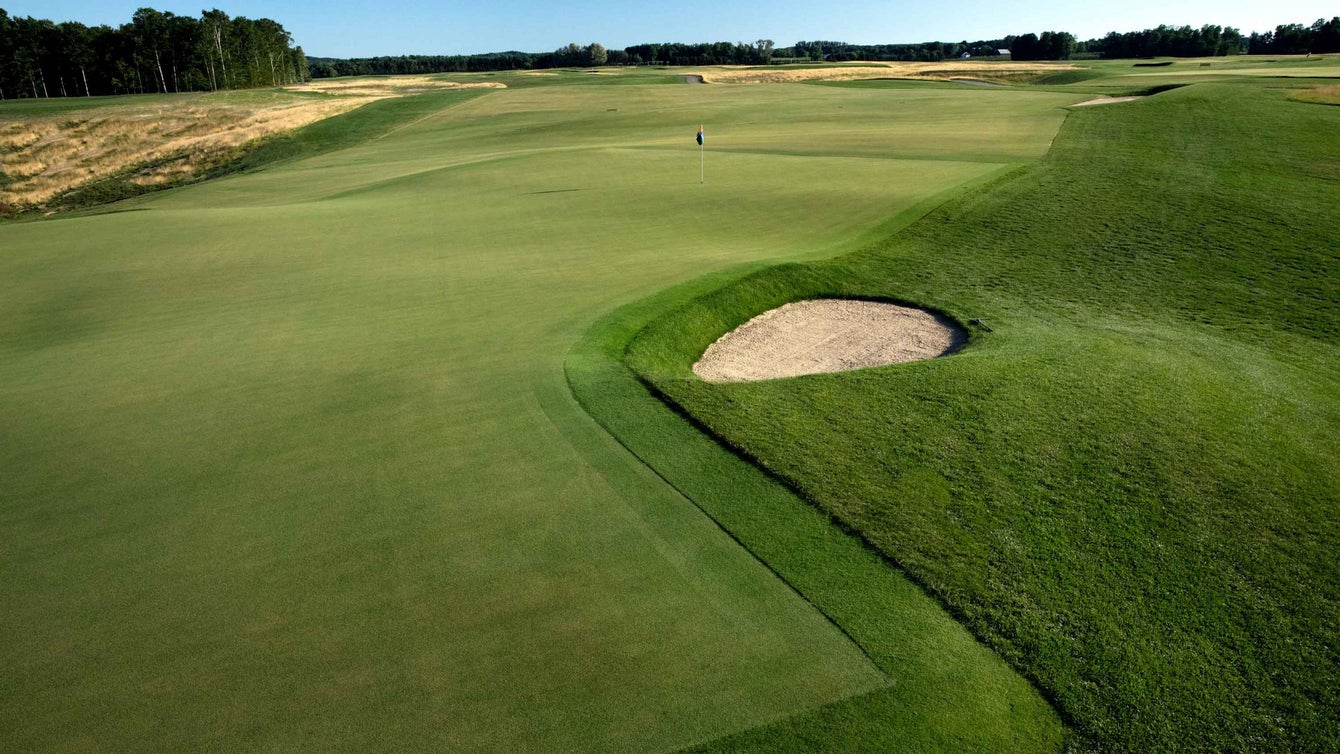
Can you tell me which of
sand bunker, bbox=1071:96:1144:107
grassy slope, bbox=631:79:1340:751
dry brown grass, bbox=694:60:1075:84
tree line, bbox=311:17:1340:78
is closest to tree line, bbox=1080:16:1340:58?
tree line, bbox=311:17:1340:78

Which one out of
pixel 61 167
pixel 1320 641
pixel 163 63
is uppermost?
pixel 163 63

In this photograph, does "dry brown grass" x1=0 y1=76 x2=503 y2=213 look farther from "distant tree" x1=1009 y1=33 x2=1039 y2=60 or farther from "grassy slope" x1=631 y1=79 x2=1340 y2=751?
"distant tree" x1=1009 y1=33 x2=1039 y2=60

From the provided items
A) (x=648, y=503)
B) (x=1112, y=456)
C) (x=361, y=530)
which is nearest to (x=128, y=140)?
(x=361, y=530)

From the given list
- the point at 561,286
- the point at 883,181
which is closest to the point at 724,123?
the point at 883,181

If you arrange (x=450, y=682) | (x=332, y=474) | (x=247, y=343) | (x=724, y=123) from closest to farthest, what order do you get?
(x=450, y=682) → (x=332, y=474) → (x=247, y=343) → (x=724, y=123)

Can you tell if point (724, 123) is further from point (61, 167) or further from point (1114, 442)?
point (1114, 442)
